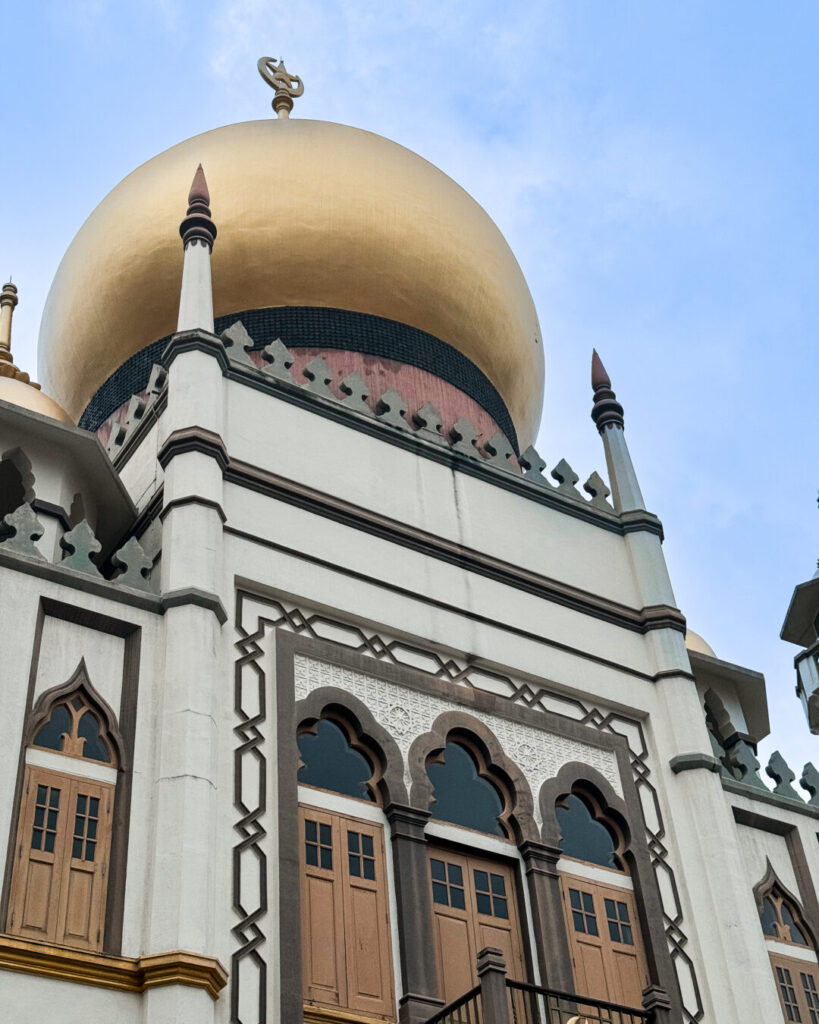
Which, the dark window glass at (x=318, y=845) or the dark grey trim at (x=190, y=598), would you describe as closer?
the dark window glass at (x=318, y=845)

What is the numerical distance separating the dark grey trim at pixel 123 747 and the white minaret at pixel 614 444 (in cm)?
465

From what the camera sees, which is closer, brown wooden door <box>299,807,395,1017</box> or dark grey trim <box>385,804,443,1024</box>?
brown wooden door <box>299,807,395,1017</box>

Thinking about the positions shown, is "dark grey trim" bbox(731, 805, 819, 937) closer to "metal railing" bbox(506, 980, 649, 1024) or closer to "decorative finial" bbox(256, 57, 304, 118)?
"metal railing" bbox(506, 980, 649, 1024)

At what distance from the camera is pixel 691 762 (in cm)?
970

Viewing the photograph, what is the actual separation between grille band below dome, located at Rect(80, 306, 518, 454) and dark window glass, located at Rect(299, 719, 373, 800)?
456 cm

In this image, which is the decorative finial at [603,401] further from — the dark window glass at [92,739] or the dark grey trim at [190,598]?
the dark window glass at [92,739]

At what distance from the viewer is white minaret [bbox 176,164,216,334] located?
979 cm

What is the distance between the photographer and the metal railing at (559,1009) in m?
7.39

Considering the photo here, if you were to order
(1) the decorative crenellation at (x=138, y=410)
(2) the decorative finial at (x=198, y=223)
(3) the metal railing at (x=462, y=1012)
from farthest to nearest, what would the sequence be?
1. (2) the decorative finial at (x=198, y=223)
2. (1) the decorative crenellation at (x=138, y=410)
3. (3) the metal railing at (x=462, y=1012)

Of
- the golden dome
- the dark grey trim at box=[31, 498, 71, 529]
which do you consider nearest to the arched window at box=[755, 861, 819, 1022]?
the dark grey trim at box=[31, 498, 71, 529]

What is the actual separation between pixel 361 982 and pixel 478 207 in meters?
8.58

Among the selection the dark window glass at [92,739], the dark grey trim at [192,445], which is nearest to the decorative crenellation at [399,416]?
the dark grey trim at [192,445]

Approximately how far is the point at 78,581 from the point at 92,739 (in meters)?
0.90

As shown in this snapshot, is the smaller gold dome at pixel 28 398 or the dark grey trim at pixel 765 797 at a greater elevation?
the smaller gold dome at pixel 28 398
